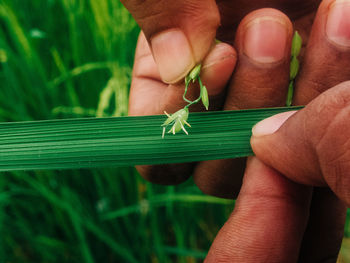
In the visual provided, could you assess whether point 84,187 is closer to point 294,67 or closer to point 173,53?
point 173,53

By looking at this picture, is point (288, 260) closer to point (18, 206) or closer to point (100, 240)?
point (100, 240)

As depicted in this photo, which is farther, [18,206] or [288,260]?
[18,206]

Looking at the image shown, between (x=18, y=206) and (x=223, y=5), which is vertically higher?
(x=223, y=5)

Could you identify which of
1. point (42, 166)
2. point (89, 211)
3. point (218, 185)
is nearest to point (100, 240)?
point (89, 211)

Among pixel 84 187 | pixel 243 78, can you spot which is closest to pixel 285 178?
pixel 243 78

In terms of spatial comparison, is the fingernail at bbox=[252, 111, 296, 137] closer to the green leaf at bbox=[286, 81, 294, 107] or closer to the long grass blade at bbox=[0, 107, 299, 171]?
the long grass blade at bbox=[0, 107, 299, 171]

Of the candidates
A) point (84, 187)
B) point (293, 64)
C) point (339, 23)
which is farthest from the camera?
point (84, 187)

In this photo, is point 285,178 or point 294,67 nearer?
point 285,178
